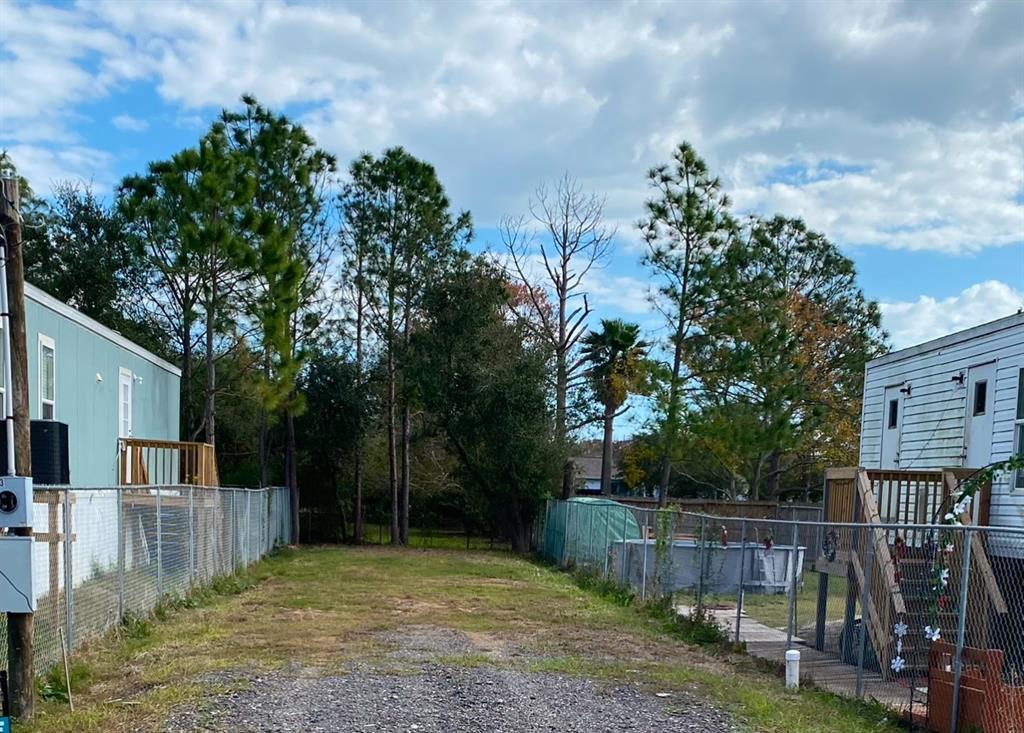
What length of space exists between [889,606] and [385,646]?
529cm

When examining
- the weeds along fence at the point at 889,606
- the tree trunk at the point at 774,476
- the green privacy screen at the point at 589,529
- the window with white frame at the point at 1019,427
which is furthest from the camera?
the tree trunk at the point at 774,476

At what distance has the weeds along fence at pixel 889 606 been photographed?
6.78 m

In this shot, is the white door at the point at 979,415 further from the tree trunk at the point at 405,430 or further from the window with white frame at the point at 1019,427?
the tree trunk at the point at 405,430

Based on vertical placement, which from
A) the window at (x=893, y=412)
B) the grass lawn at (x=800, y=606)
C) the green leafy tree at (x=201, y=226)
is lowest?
the grass lawn at (x=800, y=606)

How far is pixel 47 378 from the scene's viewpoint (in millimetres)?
13062

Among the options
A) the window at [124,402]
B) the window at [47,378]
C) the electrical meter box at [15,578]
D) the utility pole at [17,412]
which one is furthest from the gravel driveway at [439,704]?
the window at [124,402]

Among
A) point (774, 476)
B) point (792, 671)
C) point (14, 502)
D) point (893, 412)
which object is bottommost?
point (774, 476)

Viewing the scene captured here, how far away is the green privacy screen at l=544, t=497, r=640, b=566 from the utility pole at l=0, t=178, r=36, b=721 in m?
11.9

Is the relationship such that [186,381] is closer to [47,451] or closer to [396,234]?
[396,234]

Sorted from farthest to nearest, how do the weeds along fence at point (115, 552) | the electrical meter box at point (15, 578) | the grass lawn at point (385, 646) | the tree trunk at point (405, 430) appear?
the tree trunk at point (405, 430)
the weeds along fence at point (115, 552)
the grass lawn at point (385, 646)
the electrical meter box at point (15, 578)

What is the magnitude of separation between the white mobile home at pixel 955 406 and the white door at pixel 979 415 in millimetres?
12

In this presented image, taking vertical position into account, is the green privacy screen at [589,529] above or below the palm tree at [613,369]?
below

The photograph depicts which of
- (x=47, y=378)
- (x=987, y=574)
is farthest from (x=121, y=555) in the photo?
(x=987, y=574)

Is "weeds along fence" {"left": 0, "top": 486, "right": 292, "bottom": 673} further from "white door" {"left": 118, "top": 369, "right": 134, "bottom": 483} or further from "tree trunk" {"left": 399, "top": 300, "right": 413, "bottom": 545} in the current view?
"tree trunk" {"left": 399, "top": 300, "right": 413, "bottom": 545}
